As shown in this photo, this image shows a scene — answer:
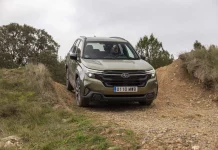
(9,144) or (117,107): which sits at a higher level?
(117,107)

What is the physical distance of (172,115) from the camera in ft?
26.9

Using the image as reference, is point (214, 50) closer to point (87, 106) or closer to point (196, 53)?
point (196, 53)

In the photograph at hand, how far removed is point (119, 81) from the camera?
8289 mm

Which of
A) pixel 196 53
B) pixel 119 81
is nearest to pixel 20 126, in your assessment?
pixel 119 81

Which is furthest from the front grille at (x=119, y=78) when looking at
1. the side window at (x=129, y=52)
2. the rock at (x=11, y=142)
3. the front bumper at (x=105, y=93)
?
the rock at (x=11, y=142)

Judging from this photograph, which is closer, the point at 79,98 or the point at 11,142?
the point at 11,142

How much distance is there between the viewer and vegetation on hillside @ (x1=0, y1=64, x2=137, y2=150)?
5.96 m

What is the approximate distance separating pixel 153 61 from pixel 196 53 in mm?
9722

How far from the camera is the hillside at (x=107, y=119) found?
577 cm

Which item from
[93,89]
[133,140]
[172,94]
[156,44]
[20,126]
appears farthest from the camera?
[156,44]

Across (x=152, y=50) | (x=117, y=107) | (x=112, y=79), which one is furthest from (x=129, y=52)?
(x=152, y=50)

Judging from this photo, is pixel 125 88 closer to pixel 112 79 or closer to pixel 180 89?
pixel 112 79

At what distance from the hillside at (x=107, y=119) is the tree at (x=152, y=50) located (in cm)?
1000

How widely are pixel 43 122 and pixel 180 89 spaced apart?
5626 mm
